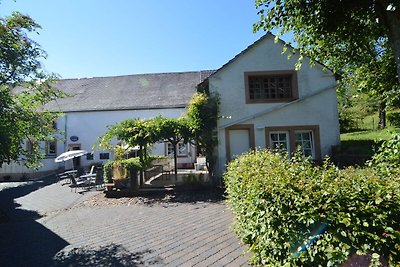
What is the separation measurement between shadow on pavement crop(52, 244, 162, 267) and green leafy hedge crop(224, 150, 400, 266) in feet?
8.38

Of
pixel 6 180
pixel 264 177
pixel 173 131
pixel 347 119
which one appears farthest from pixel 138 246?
pixel 347 119

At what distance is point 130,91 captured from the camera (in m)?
26.6

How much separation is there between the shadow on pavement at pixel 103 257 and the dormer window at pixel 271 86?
35.9 ft

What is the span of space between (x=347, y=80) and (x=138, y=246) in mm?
8053

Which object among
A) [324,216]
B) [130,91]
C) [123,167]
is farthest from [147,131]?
[130,91]

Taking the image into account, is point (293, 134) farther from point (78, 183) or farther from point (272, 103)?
point (78, 183)

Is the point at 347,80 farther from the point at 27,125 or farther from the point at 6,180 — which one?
the point at 6,180

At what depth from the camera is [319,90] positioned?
14953 millimetres

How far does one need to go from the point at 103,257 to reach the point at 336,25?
702cm

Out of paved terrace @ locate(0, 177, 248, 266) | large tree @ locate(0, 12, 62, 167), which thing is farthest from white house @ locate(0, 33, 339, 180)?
large tree @ locate(0, 12, 62, 167)

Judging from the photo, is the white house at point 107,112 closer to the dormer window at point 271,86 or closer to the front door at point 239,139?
the front door at point 239,139

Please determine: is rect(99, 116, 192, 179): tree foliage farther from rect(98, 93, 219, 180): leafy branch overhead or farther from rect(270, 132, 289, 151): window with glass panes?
rect(270, 132, 289, 151): window with glass panes

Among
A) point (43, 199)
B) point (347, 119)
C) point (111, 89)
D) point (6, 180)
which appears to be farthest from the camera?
point (347, 119)

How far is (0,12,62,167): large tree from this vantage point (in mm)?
7895
